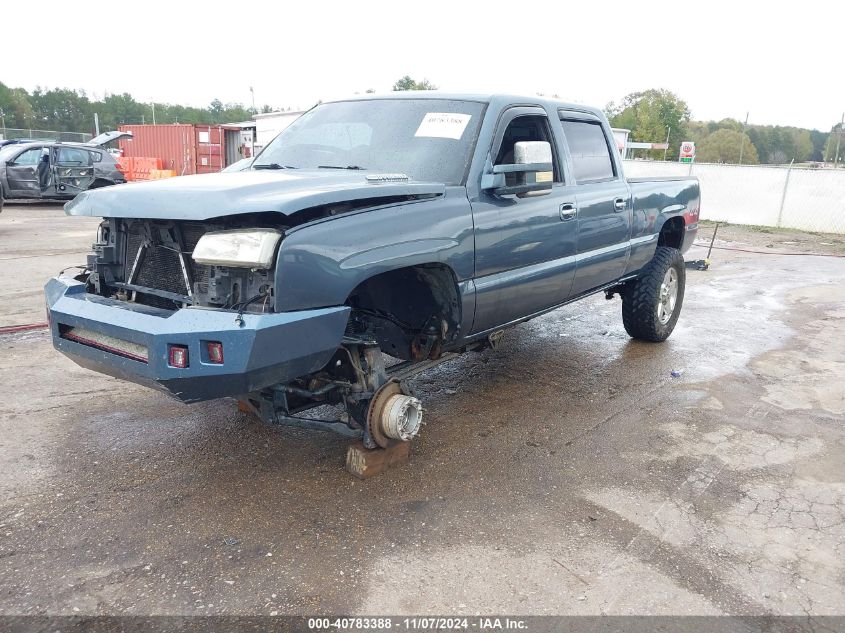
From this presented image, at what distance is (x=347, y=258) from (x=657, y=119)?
211 feet

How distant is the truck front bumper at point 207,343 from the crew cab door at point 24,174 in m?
14.7

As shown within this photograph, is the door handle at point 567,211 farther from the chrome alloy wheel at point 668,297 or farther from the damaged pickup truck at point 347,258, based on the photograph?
the chrome alloy wheel at point 668,297

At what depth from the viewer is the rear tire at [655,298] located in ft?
19.6

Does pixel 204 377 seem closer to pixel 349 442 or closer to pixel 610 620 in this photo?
pixel 349 442

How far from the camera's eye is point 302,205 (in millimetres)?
2773

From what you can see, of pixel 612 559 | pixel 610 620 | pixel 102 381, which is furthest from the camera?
pixel 102 381

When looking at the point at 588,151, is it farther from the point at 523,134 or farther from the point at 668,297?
the point at 668,297

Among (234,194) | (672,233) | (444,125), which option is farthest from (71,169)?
(234,194)

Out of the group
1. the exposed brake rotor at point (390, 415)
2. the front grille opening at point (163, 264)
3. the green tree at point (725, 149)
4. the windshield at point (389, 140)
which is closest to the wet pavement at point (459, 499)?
the exposed brake rotor at point (390, 415)

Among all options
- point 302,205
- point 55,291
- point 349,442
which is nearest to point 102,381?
point 55,291

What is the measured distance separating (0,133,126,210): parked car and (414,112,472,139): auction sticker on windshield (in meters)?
14.3

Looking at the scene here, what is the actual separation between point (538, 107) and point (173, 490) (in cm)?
314

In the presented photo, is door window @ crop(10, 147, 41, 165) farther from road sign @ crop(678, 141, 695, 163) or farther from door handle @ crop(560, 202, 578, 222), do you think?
road sign @ crop(678, 141, 695, 163)

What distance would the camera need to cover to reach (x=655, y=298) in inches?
235
